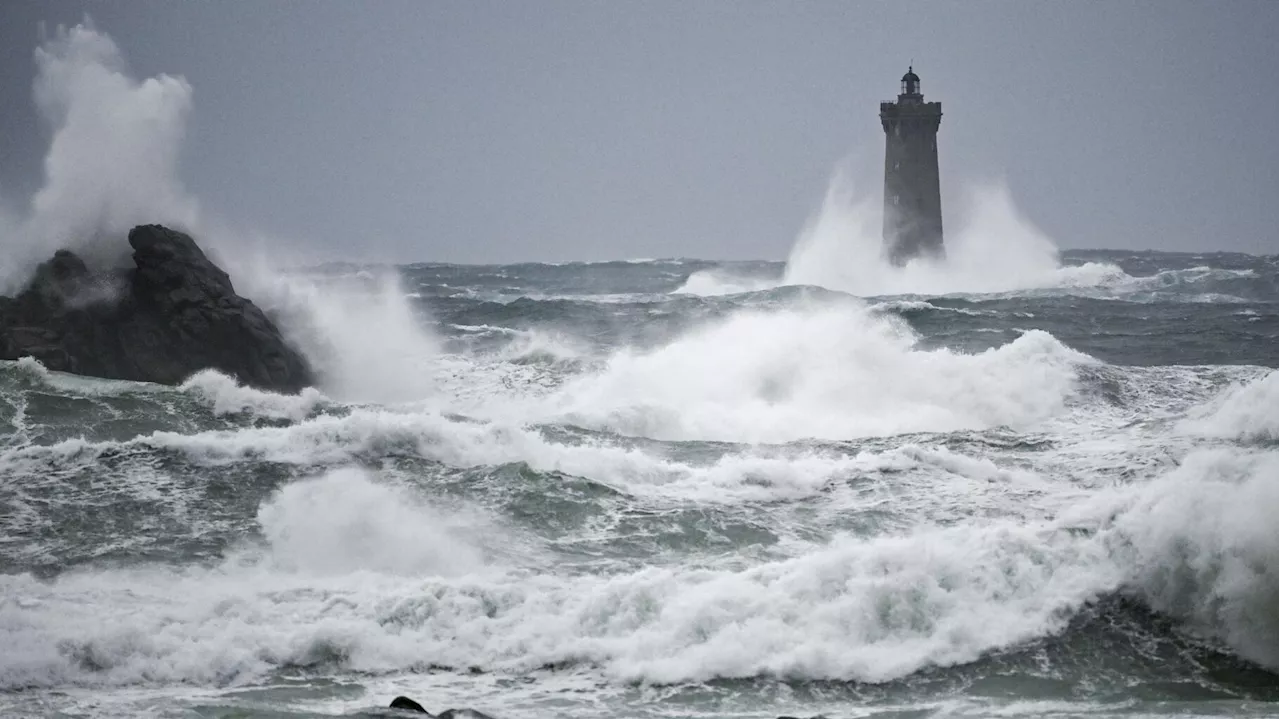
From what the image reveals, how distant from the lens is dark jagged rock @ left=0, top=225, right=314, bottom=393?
1625 centimetres

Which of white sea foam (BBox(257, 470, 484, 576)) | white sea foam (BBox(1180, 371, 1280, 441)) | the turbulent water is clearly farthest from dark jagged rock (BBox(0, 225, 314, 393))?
white sea foam (BBox(1180, 371, 1280, 441))

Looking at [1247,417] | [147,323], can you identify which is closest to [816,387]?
[1247,417]

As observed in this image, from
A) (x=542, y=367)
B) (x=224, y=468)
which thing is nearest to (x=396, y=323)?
(x=542, y=367)

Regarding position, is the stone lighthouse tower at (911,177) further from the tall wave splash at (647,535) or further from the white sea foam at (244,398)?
the white sea foam at (244,398)

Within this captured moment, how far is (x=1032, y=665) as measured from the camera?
26.8 feet

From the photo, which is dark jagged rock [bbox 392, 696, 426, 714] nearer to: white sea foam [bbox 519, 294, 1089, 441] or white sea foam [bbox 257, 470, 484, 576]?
white sea foam [bbox 257, 470, 484, 576]

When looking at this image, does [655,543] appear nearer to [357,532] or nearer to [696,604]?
[696,604]

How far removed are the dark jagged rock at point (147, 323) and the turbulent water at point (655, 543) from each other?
585mm

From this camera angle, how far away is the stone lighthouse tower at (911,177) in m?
34.6

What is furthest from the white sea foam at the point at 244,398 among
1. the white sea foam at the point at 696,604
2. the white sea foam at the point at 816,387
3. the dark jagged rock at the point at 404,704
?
the dark jagged rock at the point at 404,704

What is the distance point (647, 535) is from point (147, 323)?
881 cm

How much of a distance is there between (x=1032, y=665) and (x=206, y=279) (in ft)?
39.7

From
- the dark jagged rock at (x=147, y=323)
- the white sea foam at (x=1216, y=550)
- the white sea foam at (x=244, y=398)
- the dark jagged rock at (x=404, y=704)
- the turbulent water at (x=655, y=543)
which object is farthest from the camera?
the dark jagged rock at (x=147, y=323)

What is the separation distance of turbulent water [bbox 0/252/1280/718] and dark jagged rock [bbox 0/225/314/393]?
0.58m
